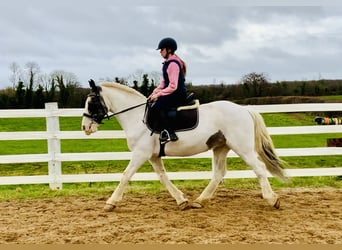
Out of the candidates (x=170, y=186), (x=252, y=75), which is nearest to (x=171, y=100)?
(x=170, y=186)

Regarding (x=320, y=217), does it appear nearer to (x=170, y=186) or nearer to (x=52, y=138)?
(x=170, y=186)

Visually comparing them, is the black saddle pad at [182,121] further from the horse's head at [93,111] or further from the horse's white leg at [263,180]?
the horse's white leg at [263,180]

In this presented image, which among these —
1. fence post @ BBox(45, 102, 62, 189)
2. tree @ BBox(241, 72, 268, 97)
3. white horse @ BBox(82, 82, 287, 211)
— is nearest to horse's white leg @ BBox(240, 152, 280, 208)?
white horse @ BBox(82, 82, 287, 211)

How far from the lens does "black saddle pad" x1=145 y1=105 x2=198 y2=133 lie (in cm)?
572

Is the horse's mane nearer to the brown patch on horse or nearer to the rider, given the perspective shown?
the rider

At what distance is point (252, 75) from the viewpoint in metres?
24.3

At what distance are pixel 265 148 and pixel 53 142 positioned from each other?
3.80 metres

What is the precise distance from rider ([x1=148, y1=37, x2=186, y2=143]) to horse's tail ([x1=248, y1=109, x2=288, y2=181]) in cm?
114

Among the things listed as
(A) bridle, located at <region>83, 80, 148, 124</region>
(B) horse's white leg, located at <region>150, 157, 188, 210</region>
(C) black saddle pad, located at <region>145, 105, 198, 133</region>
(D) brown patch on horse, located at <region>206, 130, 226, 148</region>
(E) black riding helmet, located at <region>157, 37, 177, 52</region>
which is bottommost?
(B) horse's white leg, located at <region>150, 157, 188, 210</region>

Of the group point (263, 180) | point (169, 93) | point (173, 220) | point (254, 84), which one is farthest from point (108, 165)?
point (254, 84)

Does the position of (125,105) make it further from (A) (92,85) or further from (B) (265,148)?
(B) (265,148)

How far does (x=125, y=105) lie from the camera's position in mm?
6031

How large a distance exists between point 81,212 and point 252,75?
65.7 feet

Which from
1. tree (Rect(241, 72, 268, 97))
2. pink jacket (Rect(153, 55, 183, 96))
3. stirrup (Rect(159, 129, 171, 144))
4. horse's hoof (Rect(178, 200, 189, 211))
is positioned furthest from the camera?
tree (Rect(241, 72, 268, 97))
